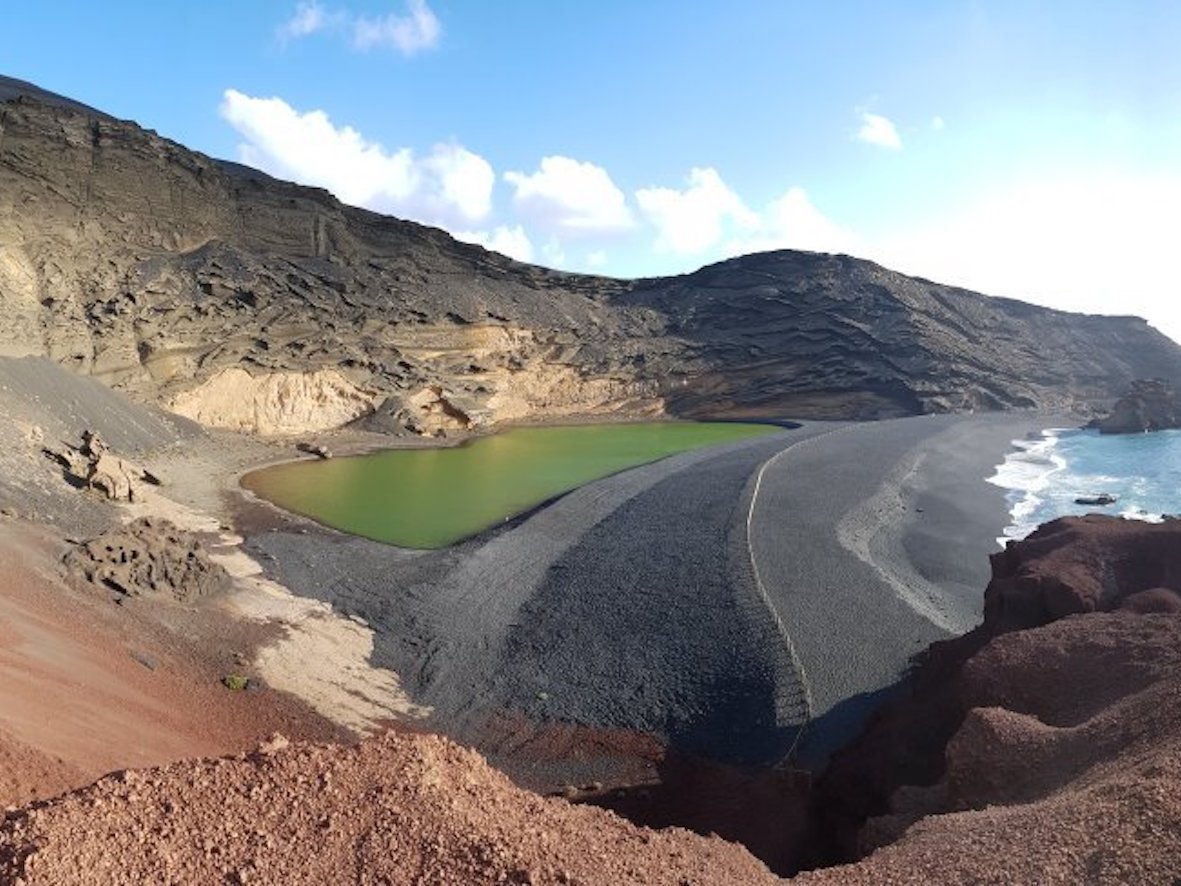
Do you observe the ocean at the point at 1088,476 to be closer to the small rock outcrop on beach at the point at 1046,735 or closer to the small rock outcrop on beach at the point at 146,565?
the small rock outcrop on beach at the point at 1046,735

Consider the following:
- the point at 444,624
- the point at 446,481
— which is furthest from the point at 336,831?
the point at 446,481

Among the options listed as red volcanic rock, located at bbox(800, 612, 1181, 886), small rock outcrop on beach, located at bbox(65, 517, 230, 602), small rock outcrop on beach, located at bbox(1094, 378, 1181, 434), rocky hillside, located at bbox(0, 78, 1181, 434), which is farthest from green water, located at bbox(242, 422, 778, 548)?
small rock outcrop on beach, located at bbox(1094, 378, 1181, 434)

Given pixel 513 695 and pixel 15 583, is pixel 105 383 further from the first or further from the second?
pixel 513 695

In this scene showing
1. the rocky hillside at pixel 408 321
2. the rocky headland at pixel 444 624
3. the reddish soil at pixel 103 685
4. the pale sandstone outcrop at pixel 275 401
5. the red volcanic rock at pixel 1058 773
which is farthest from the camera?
the pale sandstone outcrop at pixel 275 401

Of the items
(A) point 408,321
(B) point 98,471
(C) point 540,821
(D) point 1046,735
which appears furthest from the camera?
(A) point 408,321

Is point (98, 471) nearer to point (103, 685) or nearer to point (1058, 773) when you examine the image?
point (103, 685)

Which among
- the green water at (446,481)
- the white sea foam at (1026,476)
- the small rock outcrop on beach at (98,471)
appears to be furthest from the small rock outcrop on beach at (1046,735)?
the small rock outcrop on beach at (98,471)

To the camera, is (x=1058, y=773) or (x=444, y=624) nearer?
(x=1058, y=773)
